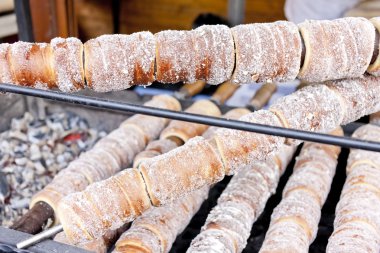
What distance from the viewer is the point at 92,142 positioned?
2590 millimetres

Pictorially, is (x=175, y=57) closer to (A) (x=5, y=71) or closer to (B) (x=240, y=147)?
(B) (x=240, y=147)

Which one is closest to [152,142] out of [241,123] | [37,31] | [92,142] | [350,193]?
[92,142]

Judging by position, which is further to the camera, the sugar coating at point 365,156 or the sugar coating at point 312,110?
the sugar coating at point 365,156

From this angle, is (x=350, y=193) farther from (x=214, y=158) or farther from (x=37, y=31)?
(x=37, y=31)

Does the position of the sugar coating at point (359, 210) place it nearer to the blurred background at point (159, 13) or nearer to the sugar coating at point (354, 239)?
the sugar coating at point (354, 239)

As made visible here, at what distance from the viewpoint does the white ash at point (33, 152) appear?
2.21m

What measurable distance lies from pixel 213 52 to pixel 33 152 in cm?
134

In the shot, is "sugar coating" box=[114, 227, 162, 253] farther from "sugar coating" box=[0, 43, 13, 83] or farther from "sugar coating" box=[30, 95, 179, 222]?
"sugar coating" box=[0, 43, 13, 83]

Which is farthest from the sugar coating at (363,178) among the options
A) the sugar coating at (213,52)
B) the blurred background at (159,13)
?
the blurred background at (159,13)

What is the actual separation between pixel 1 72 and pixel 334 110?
107cm

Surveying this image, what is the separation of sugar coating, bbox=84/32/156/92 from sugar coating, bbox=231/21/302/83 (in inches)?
10.5

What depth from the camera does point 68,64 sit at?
1.48 metres

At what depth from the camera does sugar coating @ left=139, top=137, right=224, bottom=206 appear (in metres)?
1.49

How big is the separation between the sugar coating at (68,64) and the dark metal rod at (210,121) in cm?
23
